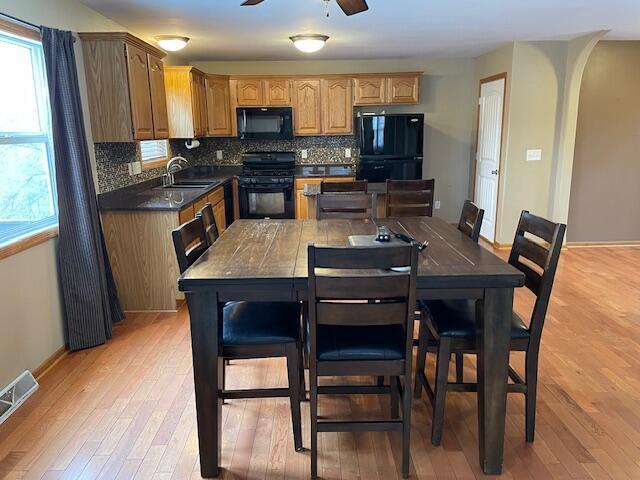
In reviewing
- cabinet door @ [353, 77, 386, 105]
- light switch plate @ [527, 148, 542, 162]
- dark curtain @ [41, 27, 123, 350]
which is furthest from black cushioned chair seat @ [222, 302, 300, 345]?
cabinet door @ [353, 77, 386, 105]

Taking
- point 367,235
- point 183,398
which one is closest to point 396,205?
point 367,235

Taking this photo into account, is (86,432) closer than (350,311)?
No

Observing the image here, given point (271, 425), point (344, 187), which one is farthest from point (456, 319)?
point (344, 187)

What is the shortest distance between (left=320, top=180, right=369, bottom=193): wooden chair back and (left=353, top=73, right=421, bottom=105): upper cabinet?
104 inches

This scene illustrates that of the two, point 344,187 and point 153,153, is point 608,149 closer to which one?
point 344,187

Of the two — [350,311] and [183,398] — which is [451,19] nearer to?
[350,311]

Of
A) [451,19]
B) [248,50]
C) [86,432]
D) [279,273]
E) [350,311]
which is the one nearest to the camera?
[350,311]

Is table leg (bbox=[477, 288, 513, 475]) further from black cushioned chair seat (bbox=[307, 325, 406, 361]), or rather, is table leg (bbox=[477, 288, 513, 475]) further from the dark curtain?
the dark curtain

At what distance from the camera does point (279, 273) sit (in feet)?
5.93

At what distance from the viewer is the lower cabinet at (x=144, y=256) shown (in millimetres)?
3451

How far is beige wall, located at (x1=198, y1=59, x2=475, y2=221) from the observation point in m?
6.00

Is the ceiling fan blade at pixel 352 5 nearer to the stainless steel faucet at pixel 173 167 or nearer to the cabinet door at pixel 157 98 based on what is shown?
the cabinet door at pixel 157 98

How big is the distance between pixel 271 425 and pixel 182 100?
3.82 meters

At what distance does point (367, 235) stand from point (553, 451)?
51.7 inches
